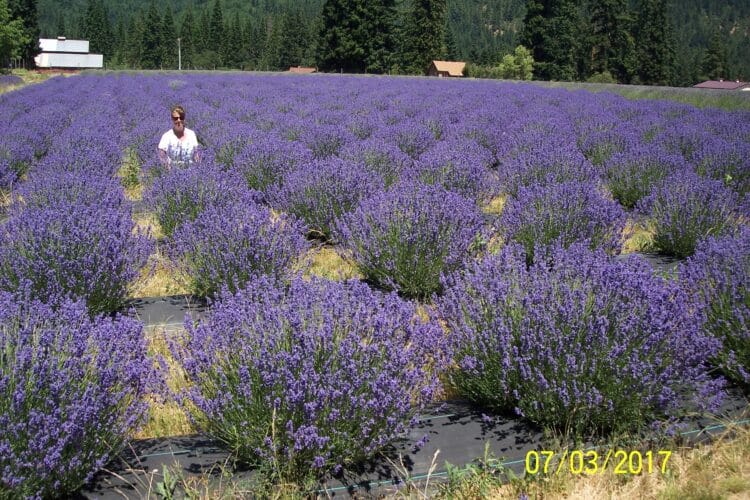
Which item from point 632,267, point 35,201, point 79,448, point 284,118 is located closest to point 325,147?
point 284,118

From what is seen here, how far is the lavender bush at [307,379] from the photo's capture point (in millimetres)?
1948

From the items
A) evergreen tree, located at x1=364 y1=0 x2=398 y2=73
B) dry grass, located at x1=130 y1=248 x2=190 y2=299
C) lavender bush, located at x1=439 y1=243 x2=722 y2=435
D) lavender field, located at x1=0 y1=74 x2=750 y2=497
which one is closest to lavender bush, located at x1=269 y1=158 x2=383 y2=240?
lavender field, located at x1=0 y1=74 x2=750 y2=497

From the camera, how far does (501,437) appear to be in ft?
7.47

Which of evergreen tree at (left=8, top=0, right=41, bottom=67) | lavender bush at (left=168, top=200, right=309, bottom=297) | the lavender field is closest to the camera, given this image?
the lavender field

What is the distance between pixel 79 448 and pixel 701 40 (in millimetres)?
174197

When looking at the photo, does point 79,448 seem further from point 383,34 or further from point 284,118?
point 383,34

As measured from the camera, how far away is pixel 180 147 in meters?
5.96

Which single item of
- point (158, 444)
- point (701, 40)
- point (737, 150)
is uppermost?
point (701, 40)

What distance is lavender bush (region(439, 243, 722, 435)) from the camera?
2.21 meters

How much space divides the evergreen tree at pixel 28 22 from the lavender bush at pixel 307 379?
200 feet

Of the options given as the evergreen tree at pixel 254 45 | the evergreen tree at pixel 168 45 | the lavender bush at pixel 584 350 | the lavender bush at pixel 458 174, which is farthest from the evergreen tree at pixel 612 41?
the lavender bush at pixel 584 350

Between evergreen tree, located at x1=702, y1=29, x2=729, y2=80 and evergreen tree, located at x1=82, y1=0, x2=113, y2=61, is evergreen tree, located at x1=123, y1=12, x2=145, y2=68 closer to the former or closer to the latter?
evergreen tree, located at x1=82, y1=0, x2=113, y2=61

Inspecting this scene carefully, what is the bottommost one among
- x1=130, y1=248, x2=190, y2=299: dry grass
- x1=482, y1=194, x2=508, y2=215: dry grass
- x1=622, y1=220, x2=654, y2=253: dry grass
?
x1=130, y1=248, x2=190, y2=299: dry grass

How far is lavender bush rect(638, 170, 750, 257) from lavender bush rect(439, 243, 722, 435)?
7.23 ft
